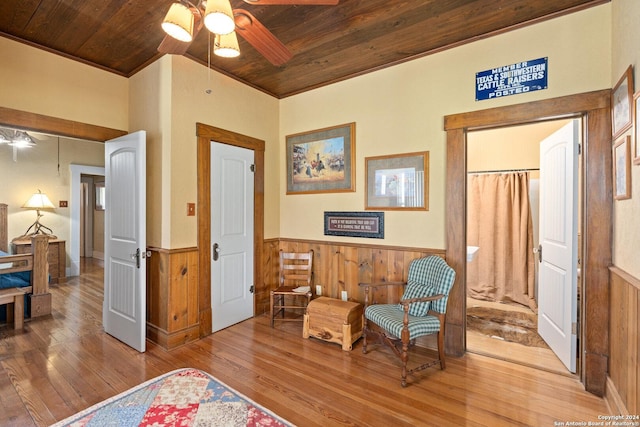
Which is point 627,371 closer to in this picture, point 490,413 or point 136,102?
point 490,413

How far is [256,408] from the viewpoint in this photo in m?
2.02

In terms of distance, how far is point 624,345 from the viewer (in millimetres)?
1868

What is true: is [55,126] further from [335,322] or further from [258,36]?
[335,322]

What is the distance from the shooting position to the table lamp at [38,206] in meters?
5.41

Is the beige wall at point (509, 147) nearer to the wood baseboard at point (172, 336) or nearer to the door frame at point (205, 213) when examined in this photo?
the door frame at point (205, 213)

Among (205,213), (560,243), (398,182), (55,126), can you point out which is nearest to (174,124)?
(205,213)

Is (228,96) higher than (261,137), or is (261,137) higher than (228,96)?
(228,96)

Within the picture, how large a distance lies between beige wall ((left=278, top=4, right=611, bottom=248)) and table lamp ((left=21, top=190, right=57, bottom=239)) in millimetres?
4785

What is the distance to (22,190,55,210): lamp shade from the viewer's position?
540cm

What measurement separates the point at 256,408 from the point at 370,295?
65.0 inches

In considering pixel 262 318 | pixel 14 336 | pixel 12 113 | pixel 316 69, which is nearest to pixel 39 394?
pixel 14 336

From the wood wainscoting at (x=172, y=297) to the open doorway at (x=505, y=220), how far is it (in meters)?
3.36

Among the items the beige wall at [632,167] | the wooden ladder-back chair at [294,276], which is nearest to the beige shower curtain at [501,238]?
the beige wall at [632,167]

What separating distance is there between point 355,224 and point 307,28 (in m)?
1.98
